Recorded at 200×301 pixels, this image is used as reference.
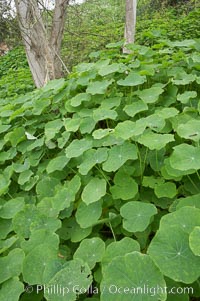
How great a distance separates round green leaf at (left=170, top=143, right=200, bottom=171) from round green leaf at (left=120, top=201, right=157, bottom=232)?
0.21 metres

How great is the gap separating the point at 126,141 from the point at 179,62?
3.99 feet

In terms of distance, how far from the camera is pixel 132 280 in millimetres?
957

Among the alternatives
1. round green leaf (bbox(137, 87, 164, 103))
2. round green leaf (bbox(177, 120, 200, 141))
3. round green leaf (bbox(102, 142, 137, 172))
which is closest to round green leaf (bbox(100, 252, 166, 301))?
round green leaf (bbox(102, 142, 137, 172))

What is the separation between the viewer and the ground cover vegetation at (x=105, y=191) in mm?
1012

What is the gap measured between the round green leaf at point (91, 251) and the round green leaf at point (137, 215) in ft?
0.46

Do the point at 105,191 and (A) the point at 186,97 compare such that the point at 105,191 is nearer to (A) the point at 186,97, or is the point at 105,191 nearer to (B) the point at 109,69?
(A) the point at 186,97

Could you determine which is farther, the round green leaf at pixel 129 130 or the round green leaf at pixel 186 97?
the round green leaf at pixel 186 97

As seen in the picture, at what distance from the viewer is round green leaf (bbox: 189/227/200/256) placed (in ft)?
3.05

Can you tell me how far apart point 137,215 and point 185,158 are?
0.33 metres

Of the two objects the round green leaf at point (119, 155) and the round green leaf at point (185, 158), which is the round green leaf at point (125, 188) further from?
the round green leaf at point (185, 158)

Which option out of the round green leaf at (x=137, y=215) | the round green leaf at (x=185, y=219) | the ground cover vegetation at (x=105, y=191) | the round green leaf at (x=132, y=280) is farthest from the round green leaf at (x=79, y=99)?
the round green leaf at (x=132, y=280)

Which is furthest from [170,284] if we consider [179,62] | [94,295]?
[179,62]

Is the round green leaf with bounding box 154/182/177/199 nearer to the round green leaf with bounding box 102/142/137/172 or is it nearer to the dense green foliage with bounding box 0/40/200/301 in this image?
the dense green foliage with bounding box 0/40/200/301

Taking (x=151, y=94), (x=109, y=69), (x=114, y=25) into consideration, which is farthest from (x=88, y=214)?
(x=114, y=25)
